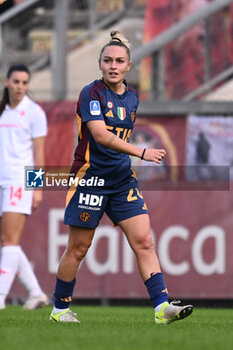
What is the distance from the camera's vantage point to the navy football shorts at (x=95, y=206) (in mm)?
6184

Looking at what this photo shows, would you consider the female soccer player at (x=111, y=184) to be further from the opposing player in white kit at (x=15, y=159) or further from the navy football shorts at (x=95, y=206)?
the opposing player in white kit at (x=15, y=159)

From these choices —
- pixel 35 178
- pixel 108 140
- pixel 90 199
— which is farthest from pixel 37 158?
pixel 108 140

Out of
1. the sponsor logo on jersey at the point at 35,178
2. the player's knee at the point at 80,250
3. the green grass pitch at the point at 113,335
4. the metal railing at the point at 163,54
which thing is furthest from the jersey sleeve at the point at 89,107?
the metal railing at the point at 163,54

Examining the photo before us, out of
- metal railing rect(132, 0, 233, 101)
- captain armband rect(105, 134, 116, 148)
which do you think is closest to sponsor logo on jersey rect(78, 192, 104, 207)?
captain armband rect(105, 134, 116, 148)

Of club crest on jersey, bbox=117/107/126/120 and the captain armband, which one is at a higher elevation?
club crest on jersey, bbox=117/107/126/120

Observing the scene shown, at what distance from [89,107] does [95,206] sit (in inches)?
25.7

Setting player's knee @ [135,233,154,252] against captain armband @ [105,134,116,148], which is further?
player's knee @ [135,233,154,252]

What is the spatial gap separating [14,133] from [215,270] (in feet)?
9.79

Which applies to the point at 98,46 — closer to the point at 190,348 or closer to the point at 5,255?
the point at 5,255

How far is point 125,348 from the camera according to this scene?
4.81 metres

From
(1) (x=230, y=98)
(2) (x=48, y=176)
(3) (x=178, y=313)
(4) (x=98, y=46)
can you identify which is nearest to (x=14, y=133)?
(2) (x=48, y=176)

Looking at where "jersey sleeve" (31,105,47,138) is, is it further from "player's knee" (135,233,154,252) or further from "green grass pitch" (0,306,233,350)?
"player's knee" (135,233,154,252)

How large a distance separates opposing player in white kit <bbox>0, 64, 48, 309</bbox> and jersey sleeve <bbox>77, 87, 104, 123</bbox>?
2.18 meters

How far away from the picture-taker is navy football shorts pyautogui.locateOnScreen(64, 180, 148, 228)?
618 cm
